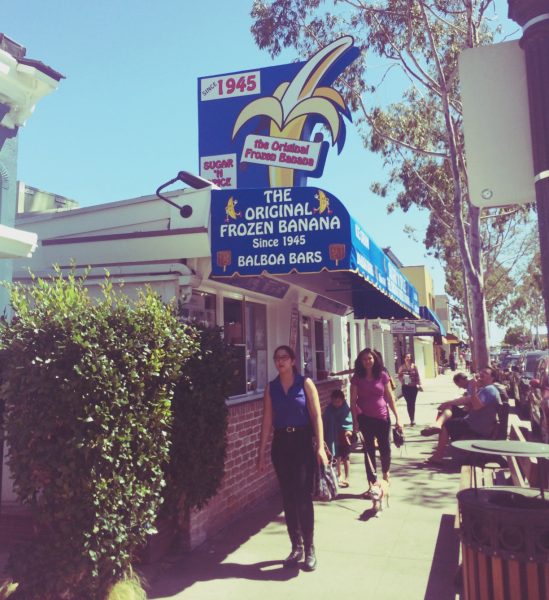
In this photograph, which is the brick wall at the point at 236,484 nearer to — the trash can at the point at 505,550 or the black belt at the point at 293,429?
the black belt at the point at 293,429

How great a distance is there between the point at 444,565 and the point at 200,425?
2.29 metres

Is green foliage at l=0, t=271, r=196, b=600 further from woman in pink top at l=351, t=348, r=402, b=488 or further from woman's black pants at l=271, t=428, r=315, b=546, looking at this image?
woman in pink top at l=351, t=348, r=402, b=488

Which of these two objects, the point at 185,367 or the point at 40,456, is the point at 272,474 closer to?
the point at 185,367

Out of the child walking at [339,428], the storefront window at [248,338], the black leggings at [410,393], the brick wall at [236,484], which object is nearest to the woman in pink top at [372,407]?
the child walking at [339,428]

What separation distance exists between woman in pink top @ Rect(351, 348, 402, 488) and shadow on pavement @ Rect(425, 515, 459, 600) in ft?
3.12

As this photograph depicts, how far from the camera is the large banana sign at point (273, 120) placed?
854 centimetres

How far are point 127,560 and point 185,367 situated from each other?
1.49 metres

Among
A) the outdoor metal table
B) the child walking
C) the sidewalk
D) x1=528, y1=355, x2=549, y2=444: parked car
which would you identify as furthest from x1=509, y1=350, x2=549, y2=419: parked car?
the outdoor metal table

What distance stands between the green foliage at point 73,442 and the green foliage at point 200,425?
27.6 inches

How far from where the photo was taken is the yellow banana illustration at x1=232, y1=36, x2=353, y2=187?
28.6 feet

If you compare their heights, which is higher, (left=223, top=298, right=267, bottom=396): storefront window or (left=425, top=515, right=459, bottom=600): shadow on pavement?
(left=223, top=298, right=267, bottom=396): storefront window

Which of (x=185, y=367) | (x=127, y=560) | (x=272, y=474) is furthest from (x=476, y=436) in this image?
(x=127, y=560)

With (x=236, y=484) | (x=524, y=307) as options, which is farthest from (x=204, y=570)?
(x=524, y=307)

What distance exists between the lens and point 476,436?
25.4 ft
